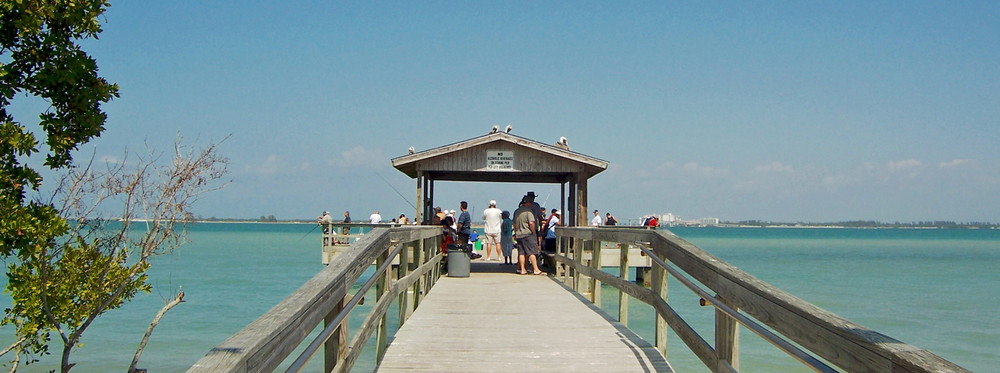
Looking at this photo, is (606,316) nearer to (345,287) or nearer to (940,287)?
(345,287)

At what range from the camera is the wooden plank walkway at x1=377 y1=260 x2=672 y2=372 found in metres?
5.06

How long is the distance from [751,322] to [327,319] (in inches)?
79.2

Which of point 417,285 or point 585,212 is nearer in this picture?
point 417,285

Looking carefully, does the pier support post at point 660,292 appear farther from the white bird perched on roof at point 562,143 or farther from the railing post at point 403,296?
the white bird perched on roof at point 562,143

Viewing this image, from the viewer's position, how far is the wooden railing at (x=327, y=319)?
2252mm

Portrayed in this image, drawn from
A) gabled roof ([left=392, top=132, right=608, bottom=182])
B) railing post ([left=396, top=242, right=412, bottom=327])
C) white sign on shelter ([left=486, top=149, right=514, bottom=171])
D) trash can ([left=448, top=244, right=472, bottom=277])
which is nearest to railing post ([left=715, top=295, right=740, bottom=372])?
railing post ([left=396, top=242, right=412, bottom=327])

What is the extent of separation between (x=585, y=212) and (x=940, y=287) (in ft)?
65.2

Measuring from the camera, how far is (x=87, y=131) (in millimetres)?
5426

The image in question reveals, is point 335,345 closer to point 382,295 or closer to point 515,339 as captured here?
point 382,295

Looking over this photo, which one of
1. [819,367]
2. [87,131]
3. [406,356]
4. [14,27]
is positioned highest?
[14,27]

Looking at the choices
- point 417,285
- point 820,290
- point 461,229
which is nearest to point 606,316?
point 417,285

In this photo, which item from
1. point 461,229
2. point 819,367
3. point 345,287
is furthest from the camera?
point 461,229

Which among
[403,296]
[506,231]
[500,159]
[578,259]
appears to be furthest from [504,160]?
[403,296]

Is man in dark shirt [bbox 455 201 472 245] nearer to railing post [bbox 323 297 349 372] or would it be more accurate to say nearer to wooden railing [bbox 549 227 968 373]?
wooden railing [bbox 549 227 968 373]
